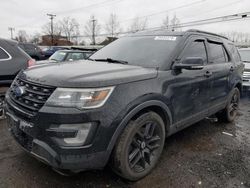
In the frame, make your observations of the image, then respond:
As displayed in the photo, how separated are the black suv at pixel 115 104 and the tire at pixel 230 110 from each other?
1.41 meters

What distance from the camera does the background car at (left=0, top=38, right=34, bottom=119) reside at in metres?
4.65

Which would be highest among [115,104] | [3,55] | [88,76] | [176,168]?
[3,55]

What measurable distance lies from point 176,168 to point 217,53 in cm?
239

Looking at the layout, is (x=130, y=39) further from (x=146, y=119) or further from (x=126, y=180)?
(x=126, y=180)

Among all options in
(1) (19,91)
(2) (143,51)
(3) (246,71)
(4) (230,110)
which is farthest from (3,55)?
(3) (246,71)

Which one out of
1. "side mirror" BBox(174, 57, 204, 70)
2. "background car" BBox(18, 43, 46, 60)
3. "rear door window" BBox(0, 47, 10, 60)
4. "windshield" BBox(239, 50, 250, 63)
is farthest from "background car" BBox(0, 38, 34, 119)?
"background car" BBox(18, 43, 46, 60)

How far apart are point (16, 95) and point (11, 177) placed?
101 centimetres

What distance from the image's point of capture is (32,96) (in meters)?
2.50

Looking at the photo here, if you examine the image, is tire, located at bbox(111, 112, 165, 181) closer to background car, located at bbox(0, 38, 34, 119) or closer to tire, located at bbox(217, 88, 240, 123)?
tire, located at bbox(217, 88, 240, 123)

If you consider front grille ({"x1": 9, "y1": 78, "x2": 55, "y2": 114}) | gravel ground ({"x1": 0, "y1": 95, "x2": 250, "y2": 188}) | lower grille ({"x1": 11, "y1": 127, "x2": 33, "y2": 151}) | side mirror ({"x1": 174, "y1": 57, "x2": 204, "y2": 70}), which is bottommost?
gravel ground ({"x1": 0, "y1": 95, "x2": 250, "y2": 188})

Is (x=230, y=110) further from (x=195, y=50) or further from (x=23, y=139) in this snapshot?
(x=23, y=139)

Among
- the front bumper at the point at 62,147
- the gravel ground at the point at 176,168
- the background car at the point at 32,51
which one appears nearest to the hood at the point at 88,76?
the front bumper at the point at 62,147

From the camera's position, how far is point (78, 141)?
2309 millimetres

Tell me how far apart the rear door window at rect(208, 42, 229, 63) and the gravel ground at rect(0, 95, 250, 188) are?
57.6 inches
